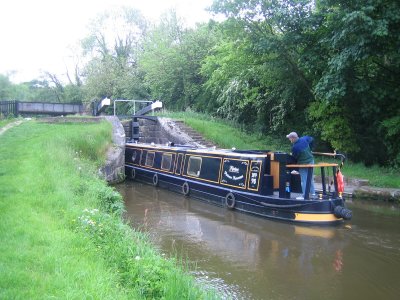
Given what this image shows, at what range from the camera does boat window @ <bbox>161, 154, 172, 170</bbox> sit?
12.8 metres

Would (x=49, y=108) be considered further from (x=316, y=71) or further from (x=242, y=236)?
(x=242, y=236)

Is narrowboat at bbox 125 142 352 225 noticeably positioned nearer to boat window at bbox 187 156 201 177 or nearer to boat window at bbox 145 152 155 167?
boat window at bbox 187 156 201 177

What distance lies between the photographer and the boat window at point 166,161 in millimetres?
12781

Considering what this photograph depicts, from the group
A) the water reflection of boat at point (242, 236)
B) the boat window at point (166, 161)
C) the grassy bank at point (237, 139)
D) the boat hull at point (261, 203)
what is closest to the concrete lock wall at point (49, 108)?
the grassy bank at point (237, 139)

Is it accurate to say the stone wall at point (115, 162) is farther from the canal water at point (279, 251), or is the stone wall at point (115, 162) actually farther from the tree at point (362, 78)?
the tree at point (362, 78)

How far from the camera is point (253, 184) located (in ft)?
30.4

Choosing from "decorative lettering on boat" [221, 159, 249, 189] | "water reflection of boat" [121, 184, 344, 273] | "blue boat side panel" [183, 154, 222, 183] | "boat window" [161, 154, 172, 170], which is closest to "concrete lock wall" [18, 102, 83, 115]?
"boat window" [161, 154, 172, 170]

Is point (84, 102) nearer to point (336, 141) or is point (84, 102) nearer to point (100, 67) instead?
point (100, 67)

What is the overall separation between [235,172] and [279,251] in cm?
335

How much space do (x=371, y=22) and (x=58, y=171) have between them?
783cm

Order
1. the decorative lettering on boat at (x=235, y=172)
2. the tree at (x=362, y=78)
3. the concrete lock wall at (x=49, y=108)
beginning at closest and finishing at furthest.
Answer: the decorative lettering on boat at (x=235, y=172) → the tree at (x=362, y=78) → the concrete lock wall at (x=49, y=108)

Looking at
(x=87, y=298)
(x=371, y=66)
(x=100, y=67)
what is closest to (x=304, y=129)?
(x=371, y=66)

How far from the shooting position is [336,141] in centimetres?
1332

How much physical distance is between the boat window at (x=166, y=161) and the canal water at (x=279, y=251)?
2698 mm
